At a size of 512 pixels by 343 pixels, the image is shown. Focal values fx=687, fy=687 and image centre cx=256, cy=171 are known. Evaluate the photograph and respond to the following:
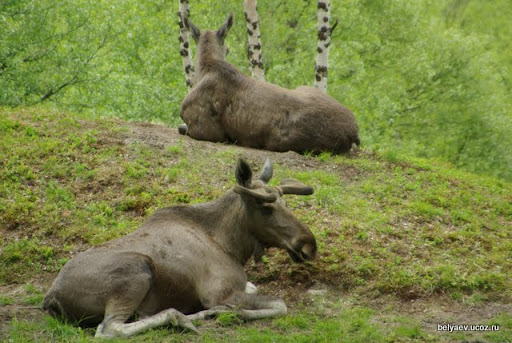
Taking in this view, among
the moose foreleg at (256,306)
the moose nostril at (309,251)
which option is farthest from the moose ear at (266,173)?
the moose foreleg at (256,306)

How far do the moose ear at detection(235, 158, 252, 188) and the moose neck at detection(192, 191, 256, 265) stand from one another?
404 mm

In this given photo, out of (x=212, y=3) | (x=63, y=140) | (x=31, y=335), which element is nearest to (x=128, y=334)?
(x=31, y=335)

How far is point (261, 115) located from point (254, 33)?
5.77 meters

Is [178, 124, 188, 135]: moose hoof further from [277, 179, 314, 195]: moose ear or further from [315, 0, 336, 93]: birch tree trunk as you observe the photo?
[277, 179, 314, 195]: moose ear

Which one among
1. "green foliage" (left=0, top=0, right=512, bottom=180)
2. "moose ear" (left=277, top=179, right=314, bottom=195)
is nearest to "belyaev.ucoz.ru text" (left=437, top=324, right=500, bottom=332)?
"moose ear" (left=277, top=179, right=314, bottom=195)

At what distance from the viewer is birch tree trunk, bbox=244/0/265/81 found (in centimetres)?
2041

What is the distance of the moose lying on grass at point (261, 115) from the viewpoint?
15461mm

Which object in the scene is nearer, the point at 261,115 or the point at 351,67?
the point at 261,115

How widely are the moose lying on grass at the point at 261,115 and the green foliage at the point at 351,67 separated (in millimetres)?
12718

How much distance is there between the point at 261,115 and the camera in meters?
15.7

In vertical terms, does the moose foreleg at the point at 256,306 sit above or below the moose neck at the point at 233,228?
below

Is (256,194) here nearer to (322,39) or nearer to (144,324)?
(144,324)

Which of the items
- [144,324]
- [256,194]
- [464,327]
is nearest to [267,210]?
[256,194]

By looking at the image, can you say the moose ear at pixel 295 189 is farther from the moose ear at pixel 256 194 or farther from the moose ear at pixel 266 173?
the moose ear at pixel 256 194
